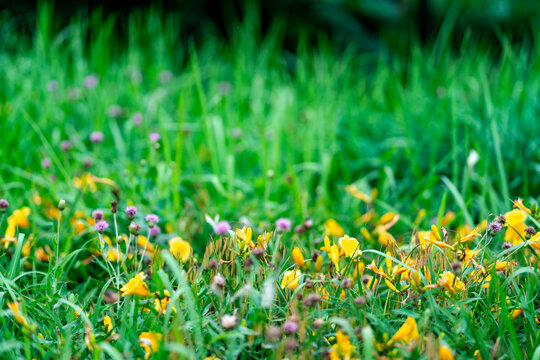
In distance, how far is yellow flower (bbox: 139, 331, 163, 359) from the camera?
3.51 feet

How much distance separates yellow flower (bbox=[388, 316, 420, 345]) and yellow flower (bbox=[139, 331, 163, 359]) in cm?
47

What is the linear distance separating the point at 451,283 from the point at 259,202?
1.11 meters

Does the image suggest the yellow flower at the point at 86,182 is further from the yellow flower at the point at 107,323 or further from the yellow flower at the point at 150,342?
the yellow flower at the point at 150,342

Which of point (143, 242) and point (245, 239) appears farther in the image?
point (143, 242)

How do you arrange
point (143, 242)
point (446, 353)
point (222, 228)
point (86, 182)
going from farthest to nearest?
1. point (86, 182)
2. point (143, 242)
3. point (222, 228)
4. point (446, 353)

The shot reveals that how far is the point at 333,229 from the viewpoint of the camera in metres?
1.81

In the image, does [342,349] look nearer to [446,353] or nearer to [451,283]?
[446,353]

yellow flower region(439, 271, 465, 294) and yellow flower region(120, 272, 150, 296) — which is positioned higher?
yellow flower region(120, 272, 150, 296)

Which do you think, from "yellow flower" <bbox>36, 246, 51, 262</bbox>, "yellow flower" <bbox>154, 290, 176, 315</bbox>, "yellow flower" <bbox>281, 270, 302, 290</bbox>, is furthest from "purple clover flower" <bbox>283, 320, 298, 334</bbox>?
"yellow flower" <bbox>36, 246, 51, 262</bbox>

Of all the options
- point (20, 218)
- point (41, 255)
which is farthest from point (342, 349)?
point (20, 218)

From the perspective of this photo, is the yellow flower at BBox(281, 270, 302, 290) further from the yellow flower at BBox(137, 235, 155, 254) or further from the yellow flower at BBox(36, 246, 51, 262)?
the yellow flower at BBox(36, 246, 51, 262)

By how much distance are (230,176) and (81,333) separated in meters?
1.08

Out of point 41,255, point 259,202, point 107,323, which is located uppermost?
point 107,323

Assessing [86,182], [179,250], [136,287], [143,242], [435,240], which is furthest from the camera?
[86,182]
